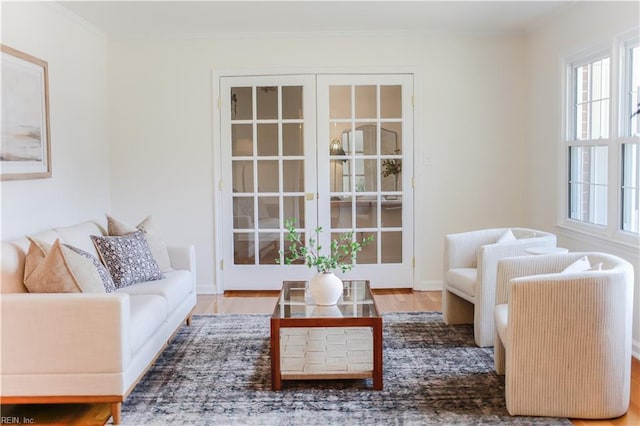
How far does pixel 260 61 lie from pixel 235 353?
9.55 feet

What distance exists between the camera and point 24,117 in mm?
4020

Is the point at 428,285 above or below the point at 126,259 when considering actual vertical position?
below

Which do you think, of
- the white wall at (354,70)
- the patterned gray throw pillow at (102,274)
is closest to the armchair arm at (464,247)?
the white wall at (354,70)

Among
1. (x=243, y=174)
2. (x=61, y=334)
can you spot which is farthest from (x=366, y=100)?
(x=61, y=334)

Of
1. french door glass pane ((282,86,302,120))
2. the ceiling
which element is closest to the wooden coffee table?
french door glass pane ((282,86,302,120))

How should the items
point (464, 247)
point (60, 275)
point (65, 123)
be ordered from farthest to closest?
point (65, 123)
point (464, 247)
point (60, 275)

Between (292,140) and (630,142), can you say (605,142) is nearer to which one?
(630,142)

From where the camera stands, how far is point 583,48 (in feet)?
14.8

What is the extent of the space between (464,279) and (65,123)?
10.6 ft

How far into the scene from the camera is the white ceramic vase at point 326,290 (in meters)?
3.61

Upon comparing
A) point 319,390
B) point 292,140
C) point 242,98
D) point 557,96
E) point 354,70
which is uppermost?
point 354,70

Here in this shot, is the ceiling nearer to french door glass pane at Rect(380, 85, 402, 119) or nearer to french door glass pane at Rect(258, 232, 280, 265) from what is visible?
french door glass pane at Rect(380, 85, 402, 119)

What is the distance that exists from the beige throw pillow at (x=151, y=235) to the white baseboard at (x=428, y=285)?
246 centimetres

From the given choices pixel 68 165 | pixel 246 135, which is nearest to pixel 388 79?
pixel 246 135
